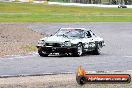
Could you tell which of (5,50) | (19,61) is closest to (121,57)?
(19,61)

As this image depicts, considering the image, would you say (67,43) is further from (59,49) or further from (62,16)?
(62,16)

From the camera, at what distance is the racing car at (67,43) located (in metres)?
21.8

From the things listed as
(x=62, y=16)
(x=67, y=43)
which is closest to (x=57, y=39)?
(x=67, y=43)

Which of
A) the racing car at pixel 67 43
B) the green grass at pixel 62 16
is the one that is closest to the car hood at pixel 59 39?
the racing car at pixel 67 43

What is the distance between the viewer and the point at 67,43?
862 inches

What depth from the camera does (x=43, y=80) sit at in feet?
46.4

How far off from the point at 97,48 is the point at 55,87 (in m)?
11.1

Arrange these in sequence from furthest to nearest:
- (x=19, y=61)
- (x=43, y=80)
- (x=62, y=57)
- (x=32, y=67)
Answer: (x=62, y=57) → (x=19, y=61) → (x=32, y=67) → (x=43, y=80)

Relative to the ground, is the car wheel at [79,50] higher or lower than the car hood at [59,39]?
lower

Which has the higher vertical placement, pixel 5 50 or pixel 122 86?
pixel 122 86

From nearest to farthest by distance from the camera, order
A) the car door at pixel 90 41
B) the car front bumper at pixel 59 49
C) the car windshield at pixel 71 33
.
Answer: the car front bumper at pixel 59 49, the car windshield at pixel 71 33, the car door at pixel 90 41

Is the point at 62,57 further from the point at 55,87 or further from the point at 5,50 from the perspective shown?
the point at 55,87

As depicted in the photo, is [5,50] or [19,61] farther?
[5,50]

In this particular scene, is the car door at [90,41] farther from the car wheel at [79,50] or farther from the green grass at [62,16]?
the green grass at [62,16]
